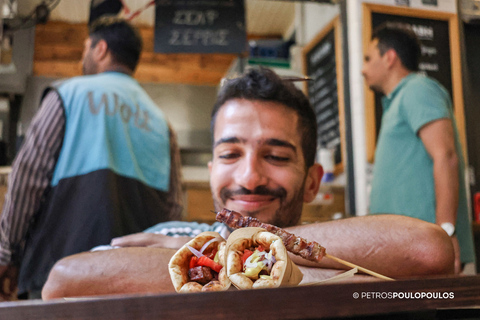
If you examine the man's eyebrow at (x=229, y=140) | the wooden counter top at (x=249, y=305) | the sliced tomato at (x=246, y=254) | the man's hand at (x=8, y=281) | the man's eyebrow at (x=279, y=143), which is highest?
the man's eyebrow at (x=229, y=140)

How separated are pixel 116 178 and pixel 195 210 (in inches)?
56.2

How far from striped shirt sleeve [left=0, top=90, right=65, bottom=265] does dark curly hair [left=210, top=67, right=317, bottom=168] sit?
28.4 inches

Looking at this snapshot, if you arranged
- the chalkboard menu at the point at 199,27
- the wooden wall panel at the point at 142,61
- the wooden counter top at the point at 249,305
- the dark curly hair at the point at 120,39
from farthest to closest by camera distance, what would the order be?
the wooden wall panel at the point at 142,61, the chalkboard menu at the point at 199,27, the dark curly hair at the point at 120,39, the wooden counter top at the point at 249,305

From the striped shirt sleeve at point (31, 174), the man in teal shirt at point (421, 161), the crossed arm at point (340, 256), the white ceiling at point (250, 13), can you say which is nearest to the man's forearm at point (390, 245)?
the crossed arm at point (340, 256)

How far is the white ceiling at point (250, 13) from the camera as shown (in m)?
3.58

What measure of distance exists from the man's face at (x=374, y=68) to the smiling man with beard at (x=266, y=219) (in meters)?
1.31

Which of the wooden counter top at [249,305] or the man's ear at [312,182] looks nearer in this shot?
the wooden counter top at [249,305]

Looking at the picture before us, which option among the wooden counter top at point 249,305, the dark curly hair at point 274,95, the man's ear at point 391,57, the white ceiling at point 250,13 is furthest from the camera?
the white ceiling at point 250,13

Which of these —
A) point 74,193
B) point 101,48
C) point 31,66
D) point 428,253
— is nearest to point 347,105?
point 101,48

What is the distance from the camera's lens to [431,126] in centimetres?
210

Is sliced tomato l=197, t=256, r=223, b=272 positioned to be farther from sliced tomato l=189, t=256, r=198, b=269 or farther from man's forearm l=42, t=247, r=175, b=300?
man's forearm l=42, t=247, r=175, b=300

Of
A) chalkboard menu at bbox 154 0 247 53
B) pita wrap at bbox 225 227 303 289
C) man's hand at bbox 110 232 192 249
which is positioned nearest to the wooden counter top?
pita wrap at bbox 225 227 303 289

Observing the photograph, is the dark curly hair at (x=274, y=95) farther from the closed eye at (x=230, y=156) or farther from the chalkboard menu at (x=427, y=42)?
the chalkboard menu at (x=427, y=42)

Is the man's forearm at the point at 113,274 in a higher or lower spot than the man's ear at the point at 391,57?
lower
